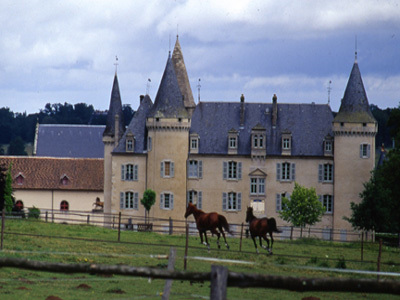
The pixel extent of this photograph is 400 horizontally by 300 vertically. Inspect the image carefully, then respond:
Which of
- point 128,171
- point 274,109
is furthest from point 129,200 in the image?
point 274,109

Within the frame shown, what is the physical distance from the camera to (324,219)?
228 feet

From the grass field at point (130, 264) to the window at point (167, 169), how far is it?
27.4 m

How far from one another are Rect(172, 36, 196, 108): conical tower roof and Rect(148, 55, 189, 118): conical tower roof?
499 cm

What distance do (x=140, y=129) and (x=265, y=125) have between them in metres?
10.5

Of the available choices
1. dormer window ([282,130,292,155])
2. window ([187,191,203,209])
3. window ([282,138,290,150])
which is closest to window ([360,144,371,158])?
dormer window ([282,130,292,155])

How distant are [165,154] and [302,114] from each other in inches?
477

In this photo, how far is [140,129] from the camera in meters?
72.5

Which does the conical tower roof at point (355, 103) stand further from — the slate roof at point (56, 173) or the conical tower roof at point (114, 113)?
the slate roof at point (56, 173)

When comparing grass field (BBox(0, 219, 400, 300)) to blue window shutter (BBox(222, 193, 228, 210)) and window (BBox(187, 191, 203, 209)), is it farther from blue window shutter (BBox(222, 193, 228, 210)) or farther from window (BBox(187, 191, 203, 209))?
blue window shutter (BBox(222, 193, 228, 210))

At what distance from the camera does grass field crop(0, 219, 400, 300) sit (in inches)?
741

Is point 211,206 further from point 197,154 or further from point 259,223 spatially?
point 259,223

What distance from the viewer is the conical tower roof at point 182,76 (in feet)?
249

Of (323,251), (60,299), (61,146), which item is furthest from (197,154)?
(60,299)

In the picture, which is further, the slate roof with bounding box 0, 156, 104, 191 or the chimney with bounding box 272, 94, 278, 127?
the slate roof with bounding box 0, 156, 104, 191
